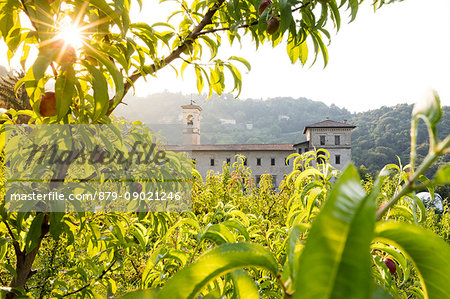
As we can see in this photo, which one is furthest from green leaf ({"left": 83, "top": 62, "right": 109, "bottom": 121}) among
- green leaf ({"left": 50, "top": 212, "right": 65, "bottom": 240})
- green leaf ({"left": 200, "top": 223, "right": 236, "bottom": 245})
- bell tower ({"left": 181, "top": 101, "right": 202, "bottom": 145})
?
bell tower ({"left": 181, "top": 101, "right": 202, "bottom": 145})

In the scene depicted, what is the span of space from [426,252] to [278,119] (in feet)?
184

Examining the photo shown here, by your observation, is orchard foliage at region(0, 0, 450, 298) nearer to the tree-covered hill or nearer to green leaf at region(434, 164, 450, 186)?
green leaf at region(434, 164, 450, 186)

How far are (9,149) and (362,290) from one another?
1177 millimetres

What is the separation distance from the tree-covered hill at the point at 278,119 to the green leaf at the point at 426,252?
24.7m

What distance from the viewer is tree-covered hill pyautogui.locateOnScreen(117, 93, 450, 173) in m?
25.4

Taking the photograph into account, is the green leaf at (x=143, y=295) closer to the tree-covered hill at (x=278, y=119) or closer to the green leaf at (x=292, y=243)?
the green leaf at (x=292, y=243)

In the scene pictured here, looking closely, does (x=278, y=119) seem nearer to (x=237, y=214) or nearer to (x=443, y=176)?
(x=237, y=214)

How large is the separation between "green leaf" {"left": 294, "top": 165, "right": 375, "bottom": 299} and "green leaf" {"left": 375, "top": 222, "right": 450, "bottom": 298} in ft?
0.29

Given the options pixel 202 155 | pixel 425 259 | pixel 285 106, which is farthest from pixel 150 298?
pixel 285 106

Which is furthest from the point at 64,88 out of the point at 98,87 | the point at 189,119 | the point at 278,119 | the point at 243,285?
the point at 278,119

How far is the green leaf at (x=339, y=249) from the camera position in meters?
0.14

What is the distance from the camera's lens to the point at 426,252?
0.21 meters

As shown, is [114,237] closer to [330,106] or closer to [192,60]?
[192,60]

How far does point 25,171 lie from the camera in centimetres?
106
